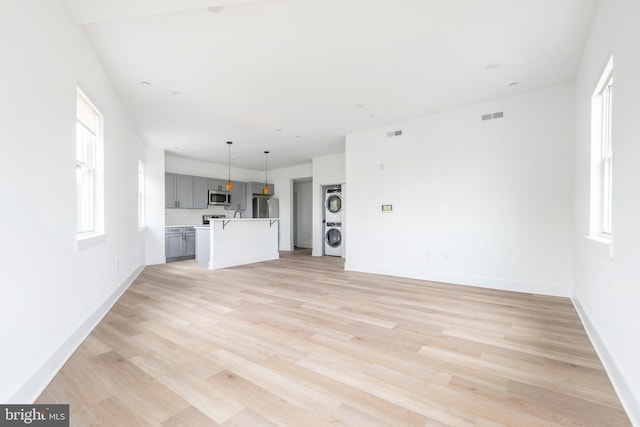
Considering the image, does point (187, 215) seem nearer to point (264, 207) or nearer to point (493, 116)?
point (264, 207)

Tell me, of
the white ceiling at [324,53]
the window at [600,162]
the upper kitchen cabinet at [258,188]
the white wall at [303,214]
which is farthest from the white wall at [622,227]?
the white wall at [303,214]

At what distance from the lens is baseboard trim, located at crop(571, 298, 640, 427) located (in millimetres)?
1606

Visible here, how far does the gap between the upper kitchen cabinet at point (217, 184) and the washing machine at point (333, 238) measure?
337cm

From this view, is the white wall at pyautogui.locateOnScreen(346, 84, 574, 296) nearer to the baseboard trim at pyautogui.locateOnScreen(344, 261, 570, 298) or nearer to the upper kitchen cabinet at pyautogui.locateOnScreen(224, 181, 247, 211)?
the baseboard trim at pyautogui.locateOnScreen(344, 261, 570, 298)

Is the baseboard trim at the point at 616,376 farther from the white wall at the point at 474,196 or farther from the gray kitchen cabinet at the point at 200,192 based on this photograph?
the gray kitchen cabinet at the point at 200,192

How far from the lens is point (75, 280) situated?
2.52 metres

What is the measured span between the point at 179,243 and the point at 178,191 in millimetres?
1406

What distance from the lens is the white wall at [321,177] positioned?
7.98 metres

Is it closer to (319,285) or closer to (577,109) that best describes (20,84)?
(319,285)

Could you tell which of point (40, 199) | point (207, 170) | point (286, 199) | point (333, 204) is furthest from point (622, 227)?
point (207, 170)

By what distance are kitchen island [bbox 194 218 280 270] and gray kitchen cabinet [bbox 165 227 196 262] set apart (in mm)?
930

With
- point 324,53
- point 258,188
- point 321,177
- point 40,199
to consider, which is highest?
point 324,53

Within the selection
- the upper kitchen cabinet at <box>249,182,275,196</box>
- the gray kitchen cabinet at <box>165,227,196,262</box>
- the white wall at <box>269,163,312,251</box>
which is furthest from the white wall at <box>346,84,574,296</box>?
the upper kitchen cabinet at <box>249,182,275,196</box>

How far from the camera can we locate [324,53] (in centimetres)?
311
